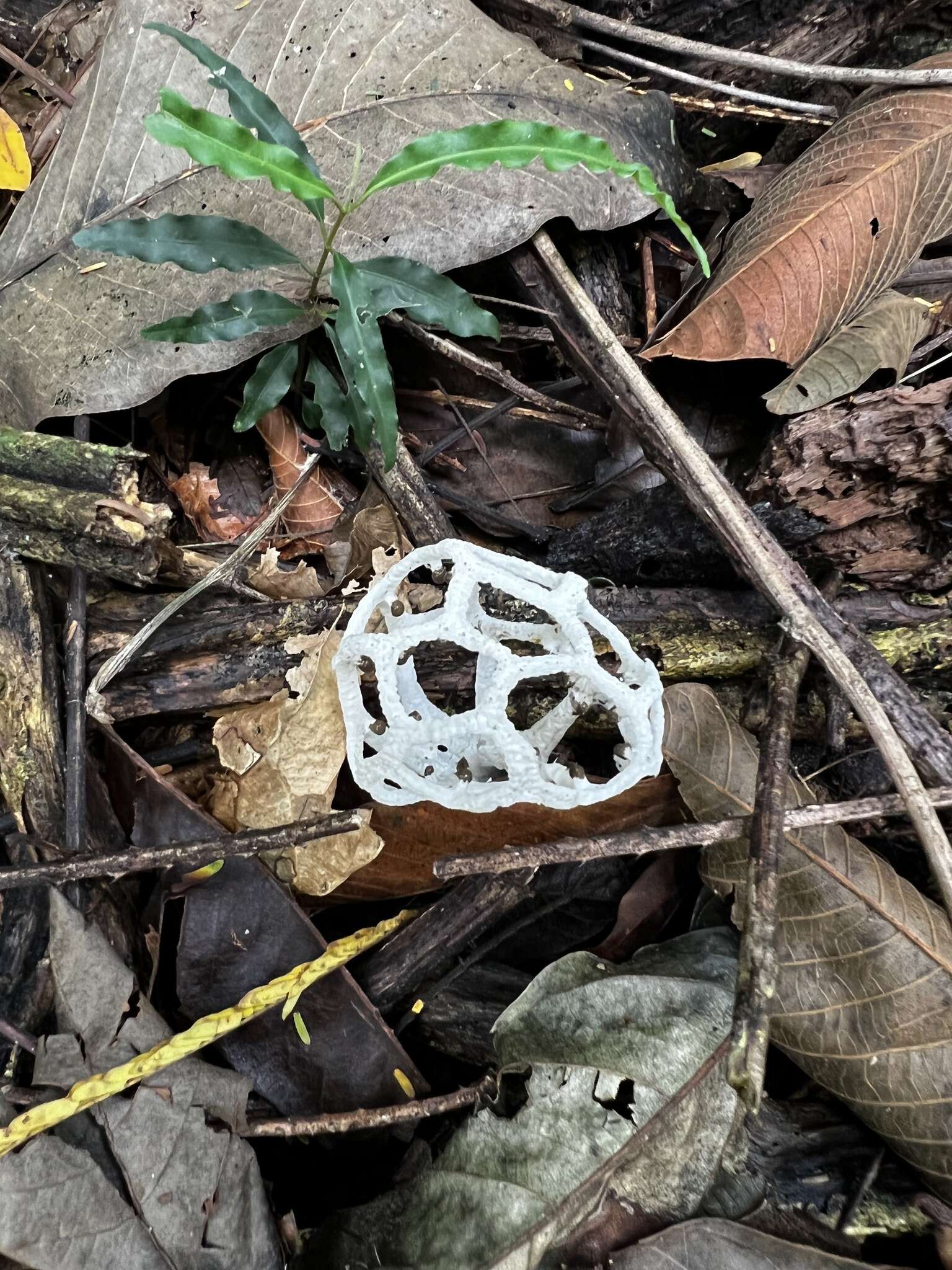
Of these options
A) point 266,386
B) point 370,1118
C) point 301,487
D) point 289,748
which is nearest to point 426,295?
point 266,386

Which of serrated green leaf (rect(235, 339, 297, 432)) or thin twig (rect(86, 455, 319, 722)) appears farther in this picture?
serrated green leaf (rect(235, 339, 297, 432))

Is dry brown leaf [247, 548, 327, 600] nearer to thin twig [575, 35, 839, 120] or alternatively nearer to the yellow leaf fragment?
the yellow leaf fragment

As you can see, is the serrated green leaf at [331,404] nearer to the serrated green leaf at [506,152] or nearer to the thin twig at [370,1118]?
the serrated green leaf at [506,152]

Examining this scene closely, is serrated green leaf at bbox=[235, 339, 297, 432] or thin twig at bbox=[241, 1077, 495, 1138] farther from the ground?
serrated green leaf at bbox=[235, 339, 297, 432]

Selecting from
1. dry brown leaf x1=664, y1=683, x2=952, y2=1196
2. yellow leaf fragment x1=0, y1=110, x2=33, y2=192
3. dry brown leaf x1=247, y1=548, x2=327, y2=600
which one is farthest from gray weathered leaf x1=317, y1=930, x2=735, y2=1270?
yellow leaf fragment x1=0, y1=110, x2=33, y2=192

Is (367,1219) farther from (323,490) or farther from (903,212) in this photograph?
(903,212)

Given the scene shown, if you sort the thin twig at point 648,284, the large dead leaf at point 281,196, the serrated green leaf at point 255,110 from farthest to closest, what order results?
the thin twig at point 648,284 → the large dead leaf at point 281,196 → the serrated green leaf at point 255,110

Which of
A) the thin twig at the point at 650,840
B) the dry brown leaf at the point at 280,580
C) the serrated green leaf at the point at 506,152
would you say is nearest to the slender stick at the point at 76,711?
the dry brown leaf at the point at 280,580
